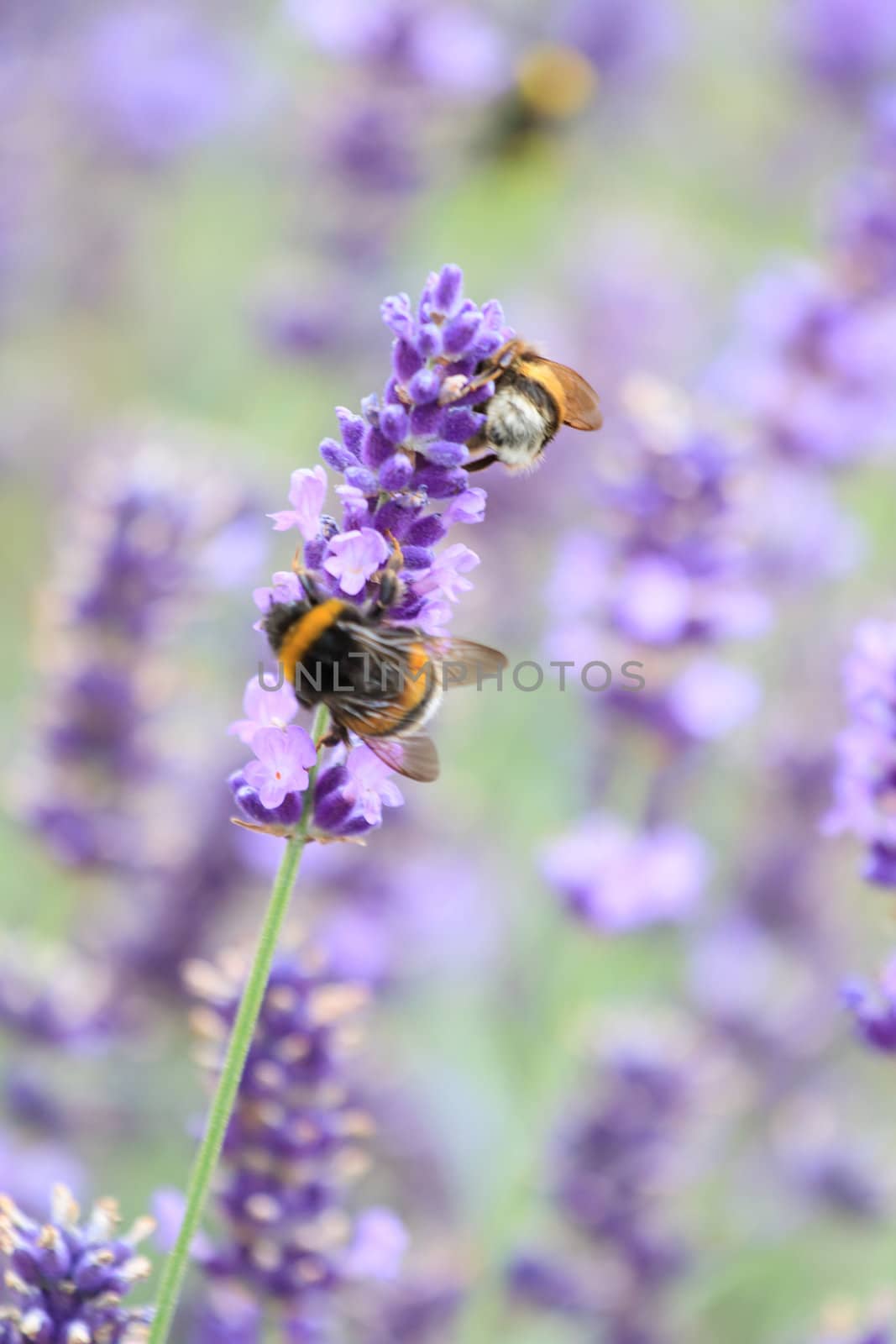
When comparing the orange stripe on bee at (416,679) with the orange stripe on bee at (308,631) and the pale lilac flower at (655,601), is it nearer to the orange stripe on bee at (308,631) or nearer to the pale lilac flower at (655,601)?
the orange stripe on bee at (308,631)

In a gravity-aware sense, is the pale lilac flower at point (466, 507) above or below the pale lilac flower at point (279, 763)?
above

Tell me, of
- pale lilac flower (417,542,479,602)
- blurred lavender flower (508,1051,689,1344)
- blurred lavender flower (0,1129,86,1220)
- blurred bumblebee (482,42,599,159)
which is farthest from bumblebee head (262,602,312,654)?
blurred bumblebee (482,42,599,159)

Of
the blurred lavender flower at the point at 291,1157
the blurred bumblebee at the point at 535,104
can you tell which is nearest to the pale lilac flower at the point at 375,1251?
the blurred lavender flower at the point at 291,1157

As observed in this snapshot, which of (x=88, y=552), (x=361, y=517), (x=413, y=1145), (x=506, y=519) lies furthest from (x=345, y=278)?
(x=361, y=517)

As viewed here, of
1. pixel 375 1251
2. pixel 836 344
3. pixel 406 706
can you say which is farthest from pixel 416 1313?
pixel 836 344

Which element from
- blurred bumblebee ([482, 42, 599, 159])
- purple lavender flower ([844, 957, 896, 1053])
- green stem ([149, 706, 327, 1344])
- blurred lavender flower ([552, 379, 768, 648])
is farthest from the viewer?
blurred bumblebee ([482, 42, 599, 159])

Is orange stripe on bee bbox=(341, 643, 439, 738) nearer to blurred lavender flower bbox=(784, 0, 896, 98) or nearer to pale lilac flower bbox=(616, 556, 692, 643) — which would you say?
pale lilac flower bbox=(616, 556, 692, 643)

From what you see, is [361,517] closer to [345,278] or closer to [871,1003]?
[871,1003]
